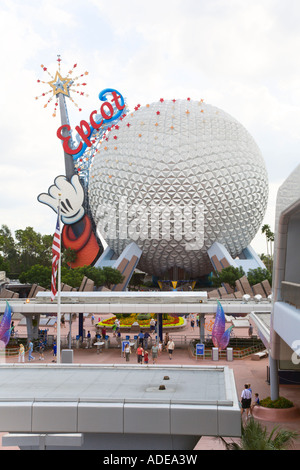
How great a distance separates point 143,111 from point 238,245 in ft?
57.7

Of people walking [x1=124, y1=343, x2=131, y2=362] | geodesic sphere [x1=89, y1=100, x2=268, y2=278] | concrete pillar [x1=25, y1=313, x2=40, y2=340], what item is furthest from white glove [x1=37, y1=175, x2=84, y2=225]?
people walking [x1=124, y1=343, x2=131, y2=362]

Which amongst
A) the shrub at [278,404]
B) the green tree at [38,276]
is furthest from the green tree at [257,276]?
the shrub at [278,404]

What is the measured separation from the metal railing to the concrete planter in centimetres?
414

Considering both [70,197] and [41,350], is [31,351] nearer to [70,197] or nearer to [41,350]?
[41,350]

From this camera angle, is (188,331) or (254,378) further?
(188,331)

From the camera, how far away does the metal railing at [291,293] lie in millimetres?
11166

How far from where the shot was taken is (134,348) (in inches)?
1116

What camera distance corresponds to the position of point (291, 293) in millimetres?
12414

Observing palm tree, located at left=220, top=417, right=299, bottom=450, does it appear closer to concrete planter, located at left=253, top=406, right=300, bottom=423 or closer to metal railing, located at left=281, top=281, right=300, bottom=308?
metal railing, located at left=281, top=281, right=300, bottom=308

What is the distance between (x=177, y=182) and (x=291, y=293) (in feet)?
113

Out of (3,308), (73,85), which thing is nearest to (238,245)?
(73,85)

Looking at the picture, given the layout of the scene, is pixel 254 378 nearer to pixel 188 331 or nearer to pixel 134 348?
pixel 134 348
